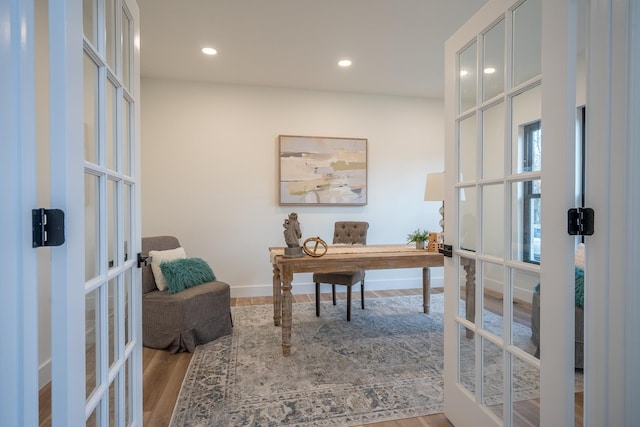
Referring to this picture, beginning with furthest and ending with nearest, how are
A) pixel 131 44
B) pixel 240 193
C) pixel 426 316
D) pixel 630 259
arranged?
pixel 240 193 < pixel 426 316 < pixel 131 44 < pixel 630 259

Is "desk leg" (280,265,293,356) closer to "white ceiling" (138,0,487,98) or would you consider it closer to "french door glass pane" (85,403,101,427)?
"french door glass pane" (85,403,101,427)

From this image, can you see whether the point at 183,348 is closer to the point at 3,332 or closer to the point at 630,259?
the point at 3,332

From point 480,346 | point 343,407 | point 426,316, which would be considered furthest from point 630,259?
point 426,316

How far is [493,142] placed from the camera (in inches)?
51.9

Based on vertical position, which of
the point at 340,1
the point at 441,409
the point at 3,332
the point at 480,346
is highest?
the point at 340,1

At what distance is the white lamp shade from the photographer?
2.63 metres

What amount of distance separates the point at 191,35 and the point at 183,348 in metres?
2.65

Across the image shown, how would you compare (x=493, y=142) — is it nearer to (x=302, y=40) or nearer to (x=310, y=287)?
(x=302, y=40)

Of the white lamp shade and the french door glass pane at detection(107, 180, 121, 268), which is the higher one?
the white lamp shade

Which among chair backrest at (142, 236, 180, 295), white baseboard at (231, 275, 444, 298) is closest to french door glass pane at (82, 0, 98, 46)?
chair backrest at (142, 236, 180, 295)

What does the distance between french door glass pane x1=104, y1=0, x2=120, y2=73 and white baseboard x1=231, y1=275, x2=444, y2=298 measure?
3.13 m

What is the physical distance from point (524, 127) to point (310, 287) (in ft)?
10.8

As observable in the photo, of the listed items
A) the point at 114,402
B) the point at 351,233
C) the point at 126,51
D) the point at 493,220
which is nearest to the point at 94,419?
the point at 114,402

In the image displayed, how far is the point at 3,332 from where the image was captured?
670 mm
